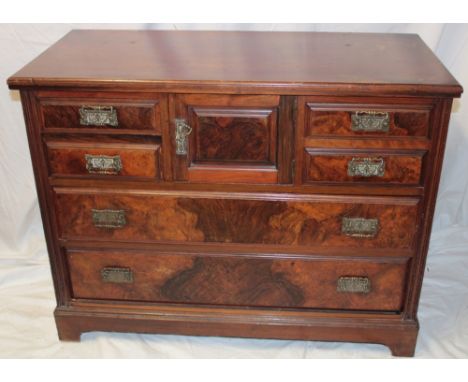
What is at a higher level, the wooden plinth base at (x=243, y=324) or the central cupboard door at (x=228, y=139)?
the central cupboard door at (x=228, y=139)

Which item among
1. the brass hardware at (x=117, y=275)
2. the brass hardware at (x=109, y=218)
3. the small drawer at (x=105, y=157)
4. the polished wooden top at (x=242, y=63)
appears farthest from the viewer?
the brass hardware at (x=117, y=275)

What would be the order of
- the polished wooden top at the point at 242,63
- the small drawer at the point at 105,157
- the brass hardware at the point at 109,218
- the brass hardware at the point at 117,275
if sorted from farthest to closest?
the brass hardware at the point at 117,275
the brass hardware at the point at 109,218
the small drawer at the point at 105,157
the polished wooden top at the point at 242,63

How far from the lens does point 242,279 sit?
218 centimetres

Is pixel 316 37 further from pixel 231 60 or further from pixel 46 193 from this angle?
pixel 46 193

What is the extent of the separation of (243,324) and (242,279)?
181 mm

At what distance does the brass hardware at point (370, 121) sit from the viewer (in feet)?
6.15

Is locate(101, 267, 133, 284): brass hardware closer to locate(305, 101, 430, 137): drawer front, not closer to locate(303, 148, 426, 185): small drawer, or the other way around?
locate(303, 148, 426, 185): small drawer

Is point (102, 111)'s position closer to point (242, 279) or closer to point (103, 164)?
point (103, 164)

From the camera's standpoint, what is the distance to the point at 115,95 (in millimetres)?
1924

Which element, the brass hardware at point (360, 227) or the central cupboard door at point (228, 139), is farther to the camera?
the brass hardware at point (360, 227)

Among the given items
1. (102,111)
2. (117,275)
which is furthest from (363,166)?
(117,275)

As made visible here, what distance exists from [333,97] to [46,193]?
1.00 m

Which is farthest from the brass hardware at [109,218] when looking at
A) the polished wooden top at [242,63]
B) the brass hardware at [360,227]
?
the brass hardware at [360,227]

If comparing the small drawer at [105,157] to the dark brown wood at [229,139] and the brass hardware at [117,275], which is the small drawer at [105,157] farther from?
the brass hardware at [117,275]
